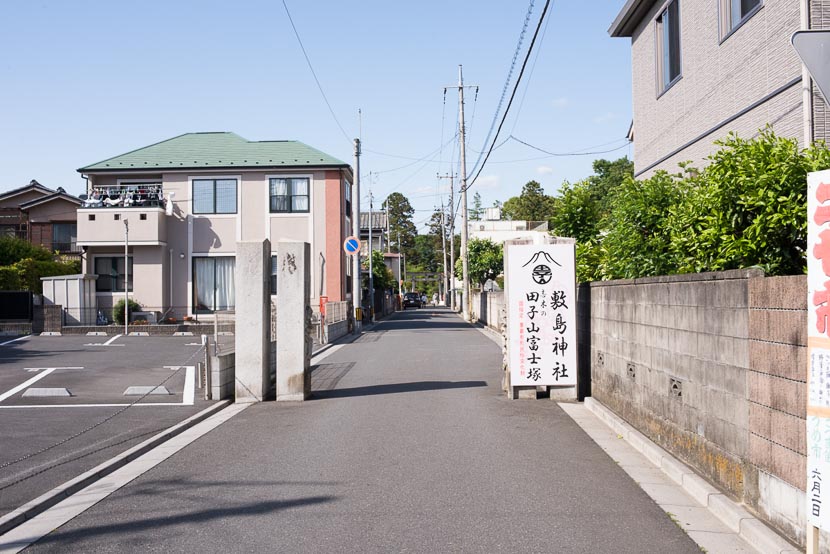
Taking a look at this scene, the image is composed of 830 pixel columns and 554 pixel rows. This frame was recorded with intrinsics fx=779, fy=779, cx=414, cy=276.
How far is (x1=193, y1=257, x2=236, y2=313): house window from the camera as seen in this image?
35.2 metres

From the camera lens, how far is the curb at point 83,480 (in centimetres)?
639

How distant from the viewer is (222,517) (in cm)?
639

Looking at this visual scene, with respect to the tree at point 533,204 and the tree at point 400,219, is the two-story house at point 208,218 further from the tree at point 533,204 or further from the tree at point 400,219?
the tree at point 400,219

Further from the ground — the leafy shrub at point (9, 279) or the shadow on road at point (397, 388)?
the leafy shrub at point (9, 279)

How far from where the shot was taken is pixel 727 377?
652cm

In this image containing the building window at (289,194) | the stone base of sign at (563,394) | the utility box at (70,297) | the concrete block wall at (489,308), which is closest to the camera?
the stone base of sign at (563,394)

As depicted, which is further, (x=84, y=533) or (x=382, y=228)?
(x=382, y=228)

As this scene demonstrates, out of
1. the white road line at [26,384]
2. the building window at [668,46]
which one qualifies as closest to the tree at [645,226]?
the building window at [668,46]

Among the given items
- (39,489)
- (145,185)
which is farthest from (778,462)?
(145,185)

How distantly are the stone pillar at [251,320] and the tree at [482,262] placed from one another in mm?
41114

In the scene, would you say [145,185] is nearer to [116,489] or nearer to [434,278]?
[116,489]

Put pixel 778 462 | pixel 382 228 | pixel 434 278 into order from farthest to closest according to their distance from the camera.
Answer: pixel 434 278 → pixel 382 228 → pixel 778 462

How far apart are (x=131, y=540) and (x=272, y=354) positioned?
28.1 ft

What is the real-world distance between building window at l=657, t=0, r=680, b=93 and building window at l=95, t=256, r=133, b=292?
85.9 feet
